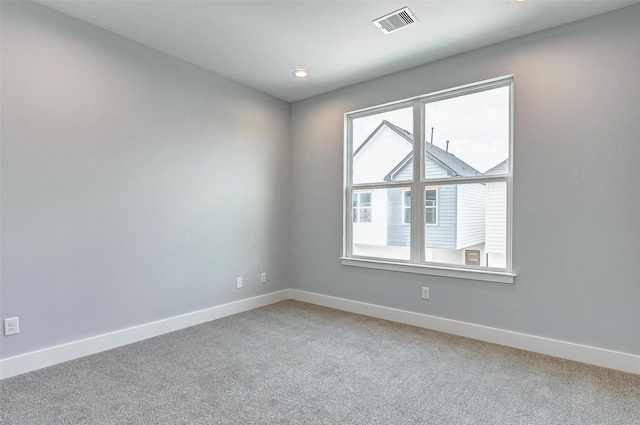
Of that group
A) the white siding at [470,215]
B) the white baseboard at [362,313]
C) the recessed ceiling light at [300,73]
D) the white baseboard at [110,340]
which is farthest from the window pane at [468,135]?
the white baseboard at [110,340]

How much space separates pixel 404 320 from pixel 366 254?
0.84 meters

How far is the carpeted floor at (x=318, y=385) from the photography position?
1.86m

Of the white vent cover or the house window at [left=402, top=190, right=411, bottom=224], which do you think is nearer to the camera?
the white vent cover

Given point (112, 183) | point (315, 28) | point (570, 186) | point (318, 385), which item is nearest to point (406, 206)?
point (570, 186)

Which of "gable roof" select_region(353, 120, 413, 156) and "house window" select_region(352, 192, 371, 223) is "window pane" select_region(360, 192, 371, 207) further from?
"gable roof" select_region(353, 120, 413, 156)

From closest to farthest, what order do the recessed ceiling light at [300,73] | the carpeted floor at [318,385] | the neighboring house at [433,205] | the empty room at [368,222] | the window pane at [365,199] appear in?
the carpeted floor at [318,385]
the empty room at [368,222]
the neighboring house at [433,205]
the recessed ceiling light at [300,73]
the window pane at [365,199]

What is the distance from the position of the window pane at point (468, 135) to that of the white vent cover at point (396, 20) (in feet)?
3.23

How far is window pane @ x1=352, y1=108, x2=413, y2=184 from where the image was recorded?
3602 millimetres

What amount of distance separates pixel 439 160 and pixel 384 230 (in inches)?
37.7

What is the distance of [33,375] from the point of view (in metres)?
2.30

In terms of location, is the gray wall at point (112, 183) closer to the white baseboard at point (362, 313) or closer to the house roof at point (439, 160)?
the white baseboard at point (362, 313)

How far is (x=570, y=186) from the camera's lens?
103 inches

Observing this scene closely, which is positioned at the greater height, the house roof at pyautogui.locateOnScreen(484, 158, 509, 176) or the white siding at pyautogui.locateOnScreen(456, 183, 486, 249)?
the house roof at pyautogui.locateOnScreen(484, 158, 509, 176)

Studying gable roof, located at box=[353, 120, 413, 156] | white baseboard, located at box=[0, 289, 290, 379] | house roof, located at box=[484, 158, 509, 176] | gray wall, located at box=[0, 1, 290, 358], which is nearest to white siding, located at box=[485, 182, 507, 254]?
house roof, located at box=[484, 158, 509, 176]
